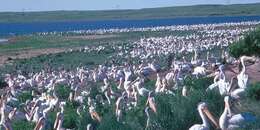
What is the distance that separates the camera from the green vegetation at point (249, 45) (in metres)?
27.8

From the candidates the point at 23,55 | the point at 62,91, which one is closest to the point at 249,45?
the point at 62,91

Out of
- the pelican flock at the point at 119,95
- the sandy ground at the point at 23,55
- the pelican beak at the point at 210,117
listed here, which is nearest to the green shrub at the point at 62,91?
the pelican flock at the point at 119,95

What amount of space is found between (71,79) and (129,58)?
51.7 ft

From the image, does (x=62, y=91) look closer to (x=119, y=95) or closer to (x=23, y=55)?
(x=119, y=95)

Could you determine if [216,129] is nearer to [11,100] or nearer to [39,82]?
[11,100]

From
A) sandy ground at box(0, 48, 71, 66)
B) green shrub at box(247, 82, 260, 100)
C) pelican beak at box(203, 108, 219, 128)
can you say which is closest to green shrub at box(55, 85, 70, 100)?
green shrub at box(247, 82, 260, 100)

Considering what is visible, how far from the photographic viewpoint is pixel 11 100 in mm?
25125

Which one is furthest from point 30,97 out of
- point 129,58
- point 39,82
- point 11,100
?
point 129,58

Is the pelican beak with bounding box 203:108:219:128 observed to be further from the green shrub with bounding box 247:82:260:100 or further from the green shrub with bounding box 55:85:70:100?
the green shrub with bounding box 55:85:70:100

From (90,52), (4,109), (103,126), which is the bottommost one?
(90,52)

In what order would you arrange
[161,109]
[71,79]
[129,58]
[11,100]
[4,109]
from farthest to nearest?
[129,58]
[71,79]
[11,100]
[4,109]
[161,109]

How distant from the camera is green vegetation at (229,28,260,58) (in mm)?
27781

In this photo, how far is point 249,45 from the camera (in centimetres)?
2814

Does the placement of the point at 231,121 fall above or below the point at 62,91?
above
